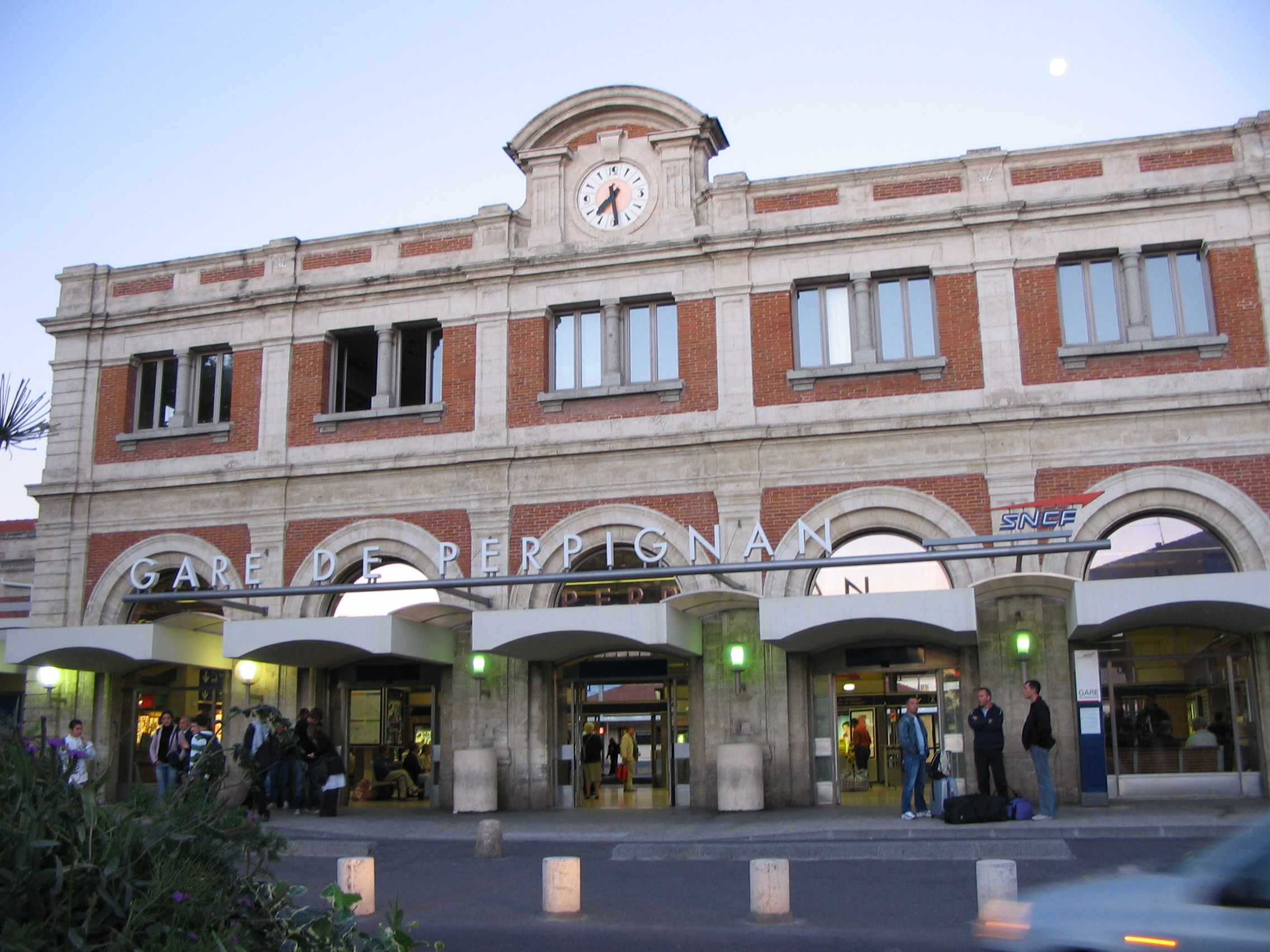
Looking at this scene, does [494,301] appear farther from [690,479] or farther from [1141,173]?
[1141,173]

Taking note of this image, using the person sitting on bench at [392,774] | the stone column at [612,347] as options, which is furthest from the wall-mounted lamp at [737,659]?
the person sitting on bench at [392,774]

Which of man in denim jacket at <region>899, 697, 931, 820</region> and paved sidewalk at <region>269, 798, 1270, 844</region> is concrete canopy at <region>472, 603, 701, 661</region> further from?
man in denim jacket at <region>899, 697, 931, 820</region>

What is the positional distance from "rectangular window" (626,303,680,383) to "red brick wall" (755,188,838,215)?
7.45ft

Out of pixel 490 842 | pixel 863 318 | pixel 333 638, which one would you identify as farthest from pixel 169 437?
pixel 863 318

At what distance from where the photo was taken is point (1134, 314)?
2002 centimetres

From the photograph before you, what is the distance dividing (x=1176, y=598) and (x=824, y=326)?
734cm

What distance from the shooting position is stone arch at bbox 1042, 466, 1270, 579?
18.7 m

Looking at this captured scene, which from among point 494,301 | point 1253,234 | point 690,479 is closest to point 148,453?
point 494,301

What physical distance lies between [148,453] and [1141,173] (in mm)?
17904

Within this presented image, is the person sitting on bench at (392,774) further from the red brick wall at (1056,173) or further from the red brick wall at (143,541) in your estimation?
the red brick wall at (1056,173)

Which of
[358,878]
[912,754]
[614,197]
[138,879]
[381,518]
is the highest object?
[614,197]

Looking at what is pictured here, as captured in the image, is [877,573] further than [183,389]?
No

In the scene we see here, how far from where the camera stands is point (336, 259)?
23.8 meters

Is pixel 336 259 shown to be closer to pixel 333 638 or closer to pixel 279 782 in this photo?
pixel 333 638
